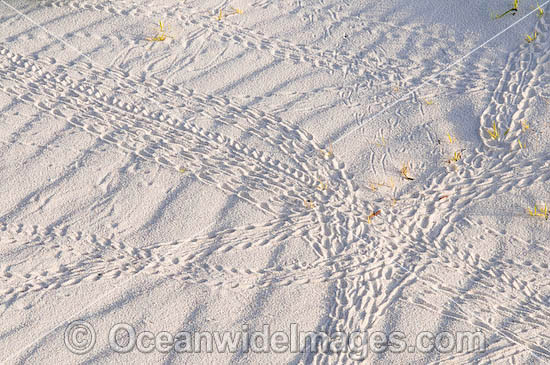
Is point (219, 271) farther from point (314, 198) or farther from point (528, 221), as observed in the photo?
point (528, 221)

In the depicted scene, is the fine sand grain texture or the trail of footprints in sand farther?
the trail of footprints in sand

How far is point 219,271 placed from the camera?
10.4ft

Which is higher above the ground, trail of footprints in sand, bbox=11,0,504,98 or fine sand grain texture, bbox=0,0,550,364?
trail of footprints in sand, bbox=11,0,504,98

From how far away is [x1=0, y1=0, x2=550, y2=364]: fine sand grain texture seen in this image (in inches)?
117

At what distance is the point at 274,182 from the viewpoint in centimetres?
347

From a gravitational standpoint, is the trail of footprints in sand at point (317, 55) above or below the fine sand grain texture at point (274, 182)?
above

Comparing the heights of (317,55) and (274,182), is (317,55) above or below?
above

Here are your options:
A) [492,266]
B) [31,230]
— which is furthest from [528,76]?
[31,230]

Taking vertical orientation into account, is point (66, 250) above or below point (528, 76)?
below

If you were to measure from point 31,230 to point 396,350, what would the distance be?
1947mm

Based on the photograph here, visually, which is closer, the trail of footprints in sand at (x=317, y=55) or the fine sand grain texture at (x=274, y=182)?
the fine sand grain texture at (x=274, y=182)

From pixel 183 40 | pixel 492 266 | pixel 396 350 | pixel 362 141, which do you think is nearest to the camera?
pixel 396 350

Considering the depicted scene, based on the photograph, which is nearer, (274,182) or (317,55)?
(274,182)

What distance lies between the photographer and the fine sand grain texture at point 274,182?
2.97 metres
